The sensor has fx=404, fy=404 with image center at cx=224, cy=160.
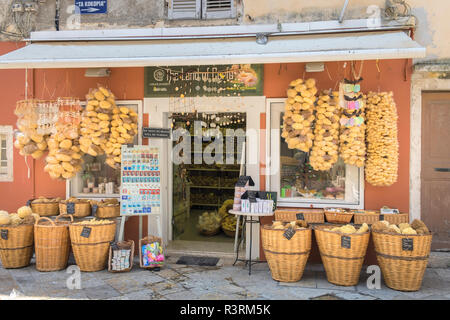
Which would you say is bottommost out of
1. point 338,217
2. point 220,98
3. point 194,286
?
point 194,286

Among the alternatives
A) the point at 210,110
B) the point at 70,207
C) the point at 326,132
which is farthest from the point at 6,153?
the point at 326,132

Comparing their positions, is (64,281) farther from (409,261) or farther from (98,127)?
(409,261)

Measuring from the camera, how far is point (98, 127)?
6.20 m

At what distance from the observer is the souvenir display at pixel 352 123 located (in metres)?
5.91

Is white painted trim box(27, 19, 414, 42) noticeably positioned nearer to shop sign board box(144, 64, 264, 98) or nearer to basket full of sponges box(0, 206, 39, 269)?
shop sign board box(144, 64, 264, 98)

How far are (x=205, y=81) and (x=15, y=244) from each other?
152 inches

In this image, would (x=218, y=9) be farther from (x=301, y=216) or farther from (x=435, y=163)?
(x=435, y=163)

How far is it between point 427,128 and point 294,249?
2994 mm

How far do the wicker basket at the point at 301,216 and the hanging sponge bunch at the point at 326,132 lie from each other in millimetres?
712

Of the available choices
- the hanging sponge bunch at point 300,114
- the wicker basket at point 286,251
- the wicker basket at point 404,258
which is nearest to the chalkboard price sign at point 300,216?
the wicker basket at point 286,251

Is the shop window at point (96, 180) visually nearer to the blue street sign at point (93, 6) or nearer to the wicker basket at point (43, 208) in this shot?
the wicker basket at point (43, 208)

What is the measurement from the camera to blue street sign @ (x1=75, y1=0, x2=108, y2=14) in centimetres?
704

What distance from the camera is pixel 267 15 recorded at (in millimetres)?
6594
